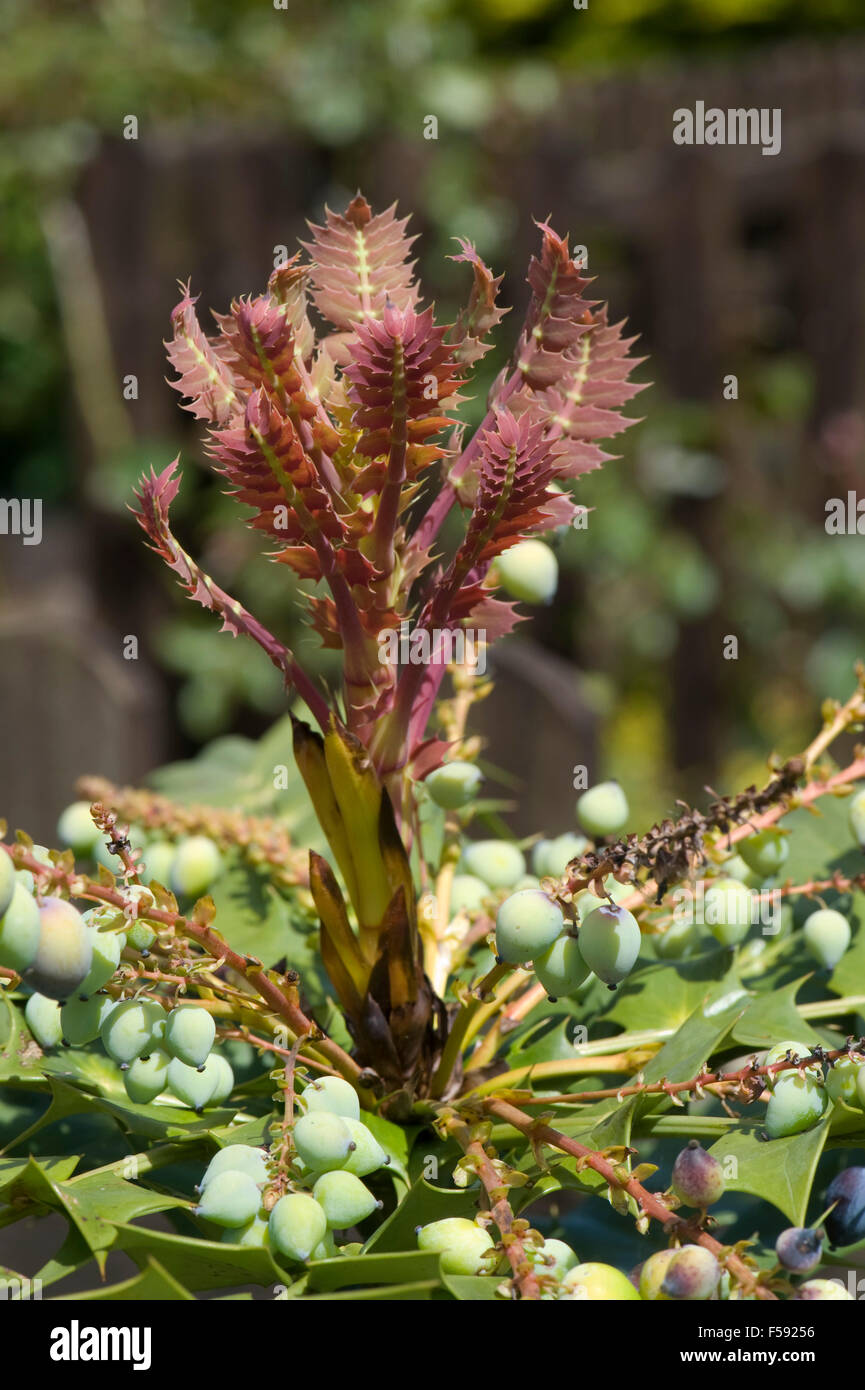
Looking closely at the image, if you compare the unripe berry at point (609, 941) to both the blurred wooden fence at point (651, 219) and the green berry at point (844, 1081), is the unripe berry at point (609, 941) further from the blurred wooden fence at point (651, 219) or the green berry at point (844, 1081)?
the blurred wooden fence at point (651, 219)

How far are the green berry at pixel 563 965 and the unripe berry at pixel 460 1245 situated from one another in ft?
0.28

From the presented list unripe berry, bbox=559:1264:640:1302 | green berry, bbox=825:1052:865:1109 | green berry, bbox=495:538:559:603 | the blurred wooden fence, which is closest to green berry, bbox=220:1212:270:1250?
unripe berry, bbox=559:1264:640:1302

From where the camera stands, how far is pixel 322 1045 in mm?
524

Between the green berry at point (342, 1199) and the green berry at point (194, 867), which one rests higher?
the green berry at point (194, 867)

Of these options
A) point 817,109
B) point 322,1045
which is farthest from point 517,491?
point 817,109

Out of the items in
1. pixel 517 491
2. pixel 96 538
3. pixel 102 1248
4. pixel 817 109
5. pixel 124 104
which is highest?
pixel 124 104

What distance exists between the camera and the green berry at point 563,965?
46 cm

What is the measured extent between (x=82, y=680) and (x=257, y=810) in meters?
0.84

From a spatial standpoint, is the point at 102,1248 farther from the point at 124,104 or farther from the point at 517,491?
the point at 124,104

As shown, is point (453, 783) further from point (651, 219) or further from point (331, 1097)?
point (651, 219)

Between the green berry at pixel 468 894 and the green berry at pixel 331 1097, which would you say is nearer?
the green berry at pixel 331 1097
